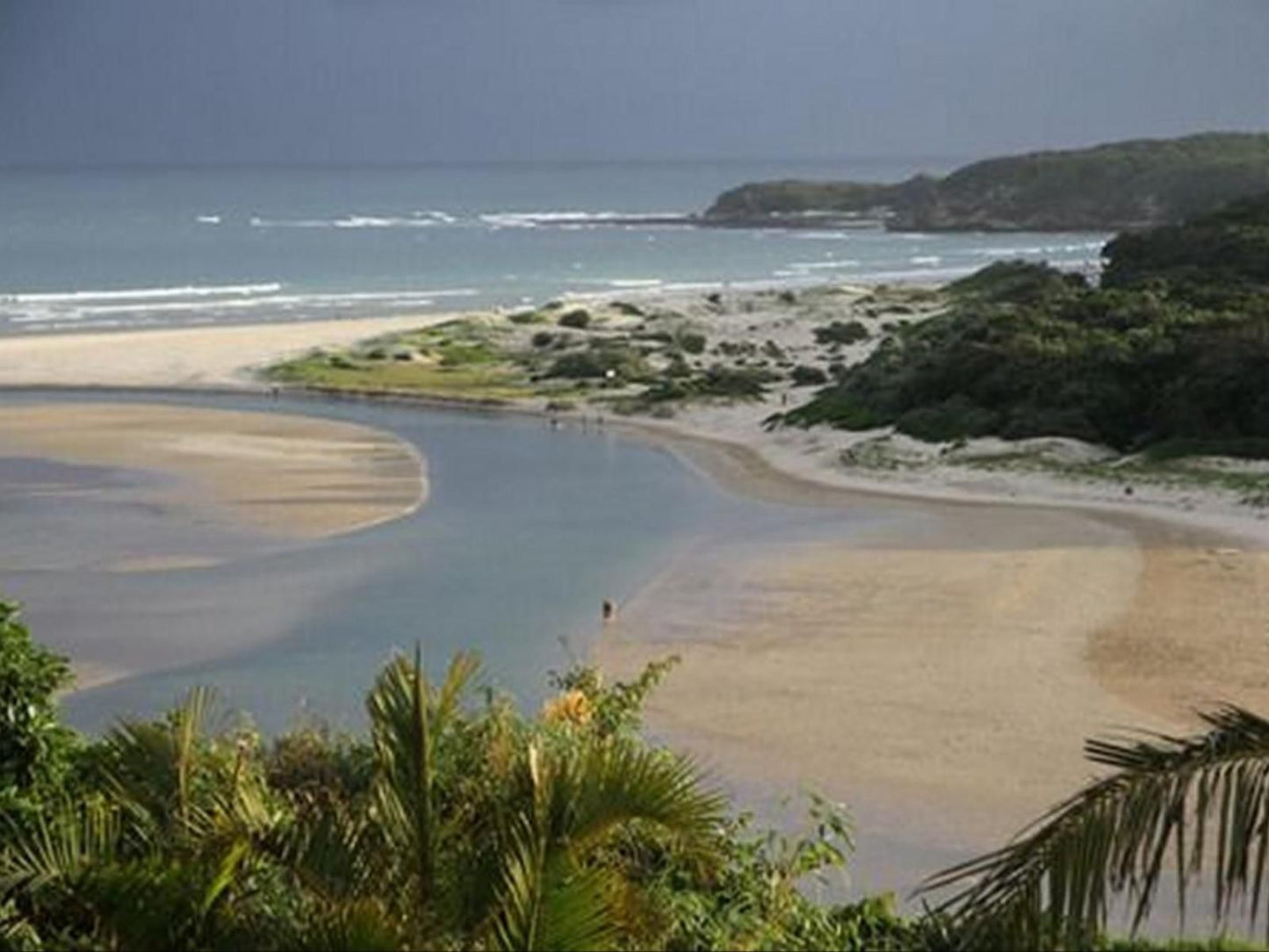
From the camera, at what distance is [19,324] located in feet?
228

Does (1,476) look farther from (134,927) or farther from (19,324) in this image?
(19,324)

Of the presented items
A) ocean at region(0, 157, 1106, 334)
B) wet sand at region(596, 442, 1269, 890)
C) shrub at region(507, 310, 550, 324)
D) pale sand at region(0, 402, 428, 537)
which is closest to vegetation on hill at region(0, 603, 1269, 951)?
wet sand at region(596, 442, 1269, 890)

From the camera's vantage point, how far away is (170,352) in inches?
2295

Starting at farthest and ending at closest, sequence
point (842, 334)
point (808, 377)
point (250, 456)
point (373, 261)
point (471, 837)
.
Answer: point (373, 261) → point (842, 334) → point (808, 377) → point (250, 456) → point (471, 837)

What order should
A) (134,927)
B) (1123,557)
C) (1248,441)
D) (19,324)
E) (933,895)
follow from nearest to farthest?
1. (134,927)
2. (933,895)
3. (1123,557)
4. (1248,441)
5. (19,324)

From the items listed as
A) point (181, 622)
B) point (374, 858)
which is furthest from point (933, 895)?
point (181, 622)

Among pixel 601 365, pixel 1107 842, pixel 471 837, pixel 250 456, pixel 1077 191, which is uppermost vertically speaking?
pixel 1077 191

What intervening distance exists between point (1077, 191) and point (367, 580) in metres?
130

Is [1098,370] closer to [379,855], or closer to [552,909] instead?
[379,855]

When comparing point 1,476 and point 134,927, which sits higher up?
point 134,927

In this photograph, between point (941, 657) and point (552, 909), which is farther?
point (941, 657)


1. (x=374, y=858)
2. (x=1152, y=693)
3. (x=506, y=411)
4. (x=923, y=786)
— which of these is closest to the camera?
(x=374, y=858)

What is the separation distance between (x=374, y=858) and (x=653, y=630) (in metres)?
16.1

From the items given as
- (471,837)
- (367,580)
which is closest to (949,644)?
(367,580)
